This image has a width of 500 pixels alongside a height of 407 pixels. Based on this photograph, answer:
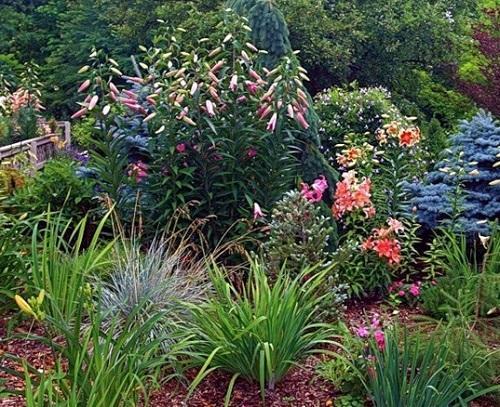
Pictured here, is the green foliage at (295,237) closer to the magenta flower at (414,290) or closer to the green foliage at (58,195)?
the magenta flower at (414,290)

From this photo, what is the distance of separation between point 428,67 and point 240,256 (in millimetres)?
8597

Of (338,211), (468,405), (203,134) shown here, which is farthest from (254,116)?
(468,405)

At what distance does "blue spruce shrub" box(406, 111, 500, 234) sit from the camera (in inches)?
214

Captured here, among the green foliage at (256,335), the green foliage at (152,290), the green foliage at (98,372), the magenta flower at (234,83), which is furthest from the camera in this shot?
the magenta flower at (234,83)

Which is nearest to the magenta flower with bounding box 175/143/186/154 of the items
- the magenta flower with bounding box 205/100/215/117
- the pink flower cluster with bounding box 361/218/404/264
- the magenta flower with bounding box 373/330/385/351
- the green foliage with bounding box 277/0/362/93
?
the magenta flower with bounding box 205/100/215/117

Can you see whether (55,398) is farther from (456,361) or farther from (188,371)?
(456,361)

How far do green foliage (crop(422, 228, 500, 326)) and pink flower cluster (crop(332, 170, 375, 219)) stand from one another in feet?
1.96

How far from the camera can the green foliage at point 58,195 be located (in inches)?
224

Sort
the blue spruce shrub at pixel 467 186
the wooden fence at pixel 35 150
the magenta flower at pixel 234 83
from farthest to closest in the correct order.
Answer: the wooden fence at pixel 35 150, the blue spruce shrub at pixel 467 186, the magenta flower at pixel 234 83

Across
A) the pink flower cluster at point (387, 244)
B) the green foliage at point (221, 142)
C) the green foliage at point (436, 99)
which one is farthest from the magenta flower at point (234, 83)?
the green foliage at point (436, 99)

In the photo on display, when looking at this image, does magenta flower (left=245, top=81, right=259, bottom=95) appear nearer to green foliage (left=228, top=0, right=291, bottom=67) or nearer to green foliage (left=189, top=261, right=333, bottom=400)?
green foliage (left=228, top=0, right=291, bottom=67)

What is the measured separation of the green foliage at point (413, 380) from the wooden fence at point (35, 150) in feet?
18.6

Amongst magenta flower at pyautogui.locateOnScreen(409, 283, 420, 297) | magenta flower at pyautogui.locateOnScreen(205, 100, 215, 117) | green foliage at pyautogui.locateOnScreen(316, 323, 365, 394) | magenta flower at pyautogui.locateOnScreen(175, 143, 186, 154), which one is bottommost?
magenta flower at pyautogui.locateOnScreen(409, 283, 420, 297)

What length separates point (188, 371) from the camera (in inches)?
144
